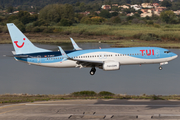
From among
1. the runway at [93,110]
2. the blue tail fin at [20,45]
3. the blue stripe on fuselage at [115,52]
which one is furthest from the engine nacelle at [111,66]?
the blue tail fin at [20,45]

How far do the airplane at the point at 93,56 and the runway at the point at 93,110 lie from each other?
12.9 metres

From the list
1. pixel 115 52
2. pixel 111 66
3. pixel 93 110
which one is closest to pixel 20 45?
pixel 111 66

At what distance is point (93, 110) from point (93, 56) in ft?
60.0

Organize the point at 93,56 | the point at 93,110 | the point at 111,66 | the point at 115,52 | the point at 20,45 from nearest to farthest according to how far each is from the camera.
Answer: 1. the point at 93,110
2. the point at 111,66
3. the point at 115,52
4. the point at 93,56
5. the point at 20,45

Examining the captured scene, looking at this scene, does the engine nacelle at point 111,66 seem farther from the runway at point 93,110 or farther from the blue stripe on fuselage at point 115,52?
the runway at point 93,110

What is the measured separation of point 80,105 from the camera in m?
40.9

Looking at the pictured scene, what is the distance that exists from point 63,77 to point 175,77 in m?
24.4

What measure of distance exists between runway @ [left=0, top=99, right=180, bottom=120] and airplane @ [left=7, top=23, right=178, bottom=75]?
12906 mm

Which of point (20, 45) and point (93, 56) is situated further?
point (20, 45)

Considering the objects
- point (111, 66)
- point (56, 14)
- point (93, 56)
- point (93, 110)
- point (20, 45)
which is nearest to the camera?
point (93, 110)

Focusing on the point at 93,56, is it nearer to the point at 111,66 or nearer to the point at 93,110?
the point at 111,66

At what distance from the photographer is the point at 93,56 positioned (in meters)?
55.2

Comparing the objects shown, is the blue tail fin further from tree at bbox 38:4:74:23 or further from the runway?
tree at bbox 38:4:74:23

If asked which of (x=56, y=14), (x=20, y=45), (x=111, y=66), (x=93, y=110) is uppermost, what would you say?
(x=56, y=14)
